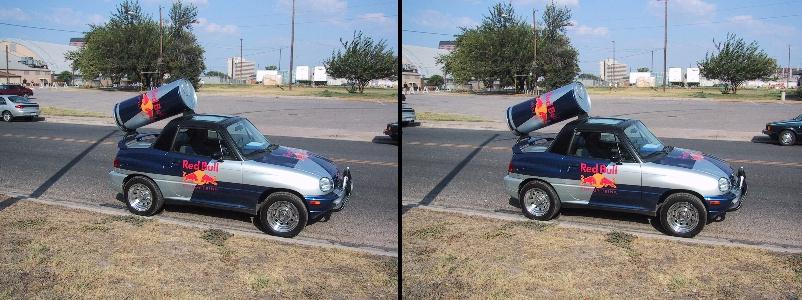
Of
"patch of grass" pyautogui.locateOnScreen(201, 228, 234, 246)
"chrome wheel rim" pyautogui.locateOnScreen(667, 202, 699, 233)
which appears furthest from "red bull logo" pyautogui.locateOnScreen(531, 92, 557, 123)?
"patch of grass" pyautogui.locateOnScreen(201, 228, 234, 246)

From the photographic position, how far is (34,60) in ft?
18.4

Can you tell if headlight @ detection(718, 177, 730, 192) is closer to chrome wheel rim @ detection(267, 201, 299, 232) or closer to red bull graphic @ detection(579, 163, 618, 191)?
red bull graphic @ detection(579, 163, 618, 191)

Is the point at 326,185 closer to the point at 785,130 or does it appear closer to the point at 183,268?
the point at 183,268

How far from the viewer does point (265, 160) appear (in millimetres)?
4605

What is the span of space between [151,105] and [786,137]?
557 centimetres

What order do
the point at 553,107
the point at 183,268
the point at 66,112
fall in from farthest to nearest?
the point at 66,112 → the point at 183,268 → the point at 553,107

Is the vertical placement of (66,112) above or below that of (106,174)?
above

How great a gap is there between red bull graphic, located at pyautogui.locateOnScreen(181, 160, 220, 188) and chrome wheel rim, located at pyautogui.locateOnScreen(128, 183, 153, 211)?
17.4 inches

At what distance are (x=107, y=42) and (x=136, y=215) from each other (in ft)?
5.07

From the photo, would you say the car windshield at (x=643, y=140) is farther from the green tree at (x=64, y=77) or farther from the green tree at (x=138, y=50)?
the green tree at (x=64, y=77)

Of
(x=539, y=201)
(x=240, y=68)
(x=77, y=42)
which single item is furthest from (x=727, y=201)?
(x=77, y=42)

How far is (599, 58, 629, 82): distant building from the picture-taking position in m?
5.14

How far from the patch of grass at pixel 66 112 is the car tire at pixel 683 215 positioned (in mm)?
4892

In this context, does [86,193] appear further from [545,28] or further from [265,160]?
[545,28]
